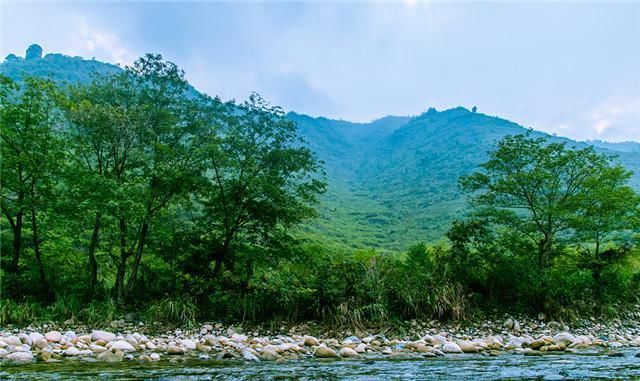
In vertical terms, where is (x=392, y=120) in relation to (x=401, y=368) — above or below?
above

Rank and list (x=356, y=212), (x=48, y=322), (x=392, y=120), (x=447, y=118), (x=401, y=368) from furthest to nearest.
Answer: (x=392, y=120) → (x=447, y=118) → (x=356, y=212) → (x=48, y=322) → (x=401, y=368)

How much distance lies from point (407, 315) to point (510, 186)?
5787 millimetres

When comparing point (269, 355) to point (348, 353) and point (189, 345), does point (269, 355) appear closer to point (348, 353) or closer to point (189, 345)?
point (348, 353)

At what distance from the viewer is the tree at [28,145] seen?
11.8 meters

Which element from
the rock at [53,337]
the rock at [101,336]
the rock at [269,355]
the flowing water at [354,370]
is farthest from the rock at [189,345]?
the rock at [53,337]

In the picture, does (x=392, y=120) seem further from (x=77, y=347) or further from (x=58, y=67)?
(x=77, y=347)

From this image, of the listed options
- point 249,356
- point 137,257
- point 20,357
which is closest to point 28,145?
point 137,257

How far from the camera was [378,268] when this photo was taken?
40.9 feet

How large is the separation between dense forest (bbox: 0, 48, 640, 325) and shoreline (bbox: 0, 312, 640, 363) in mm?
649

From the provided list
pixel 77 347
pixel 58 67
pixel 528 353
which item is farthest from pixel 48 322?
pixel 58 67

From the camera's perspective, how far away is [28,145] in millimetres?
11945

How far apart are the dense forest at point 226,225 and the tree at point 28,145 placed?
4 centimetres

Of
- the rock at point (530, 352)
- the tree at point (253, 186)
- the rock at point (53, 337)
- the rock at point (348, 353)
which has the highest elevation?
the tree at point (253, 186)

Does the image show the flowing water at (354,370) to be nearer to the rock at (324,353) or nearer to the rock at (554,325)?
the rock at (324,353)
